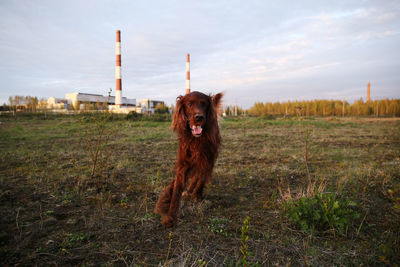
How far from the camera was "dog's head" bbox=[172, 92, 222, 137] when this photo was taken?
2.44 metres

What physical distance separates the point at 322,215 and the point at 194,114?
5.54 feet

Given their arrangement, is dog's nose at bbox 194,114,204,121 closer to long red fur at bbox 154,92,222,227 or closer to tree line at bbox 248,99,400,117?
long red fur at bbox 154,92,222,227

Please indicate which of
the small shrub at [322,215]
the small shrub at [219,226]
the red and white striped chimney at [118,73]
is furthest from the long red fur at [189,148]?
the red and white striped chimney at [118,73]

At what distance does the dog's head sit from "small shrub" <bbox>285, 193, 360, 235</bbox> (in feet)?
4.41

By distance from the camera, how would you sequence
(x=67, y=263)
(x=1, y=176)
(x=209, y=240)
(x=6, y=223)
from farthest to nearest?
(x=1, y=176)
(x=6, y=223)
(x=209, y=240)
(x=67, y=263)

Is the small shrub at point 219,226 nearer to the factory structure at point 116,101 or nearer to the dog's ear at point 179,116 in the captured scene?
the dog's ear at point 179,116

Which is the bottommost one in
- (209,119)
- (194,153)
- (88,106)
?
(194,153)

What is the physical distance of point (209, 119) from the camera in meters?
2.63

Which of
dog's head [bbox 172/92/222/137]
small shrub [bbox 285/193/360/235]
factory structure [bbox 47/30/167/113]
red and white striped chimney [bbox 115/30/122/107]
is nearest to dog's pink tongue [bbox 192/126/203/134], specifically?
dog's head [bbox 172/92/222/137]

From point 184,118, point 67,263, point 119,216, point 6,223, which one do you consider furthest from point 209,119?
point 6,223

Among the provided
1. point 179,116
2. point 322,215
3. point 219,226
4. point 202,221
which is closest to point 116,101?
point 179,116

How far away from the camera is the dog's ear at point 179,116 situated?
260 centimetres

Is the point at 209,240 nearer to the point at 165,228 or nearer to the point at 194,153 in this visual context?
the point at 165,228

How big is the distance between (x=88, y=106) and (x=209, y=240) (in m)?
→ 3.33
